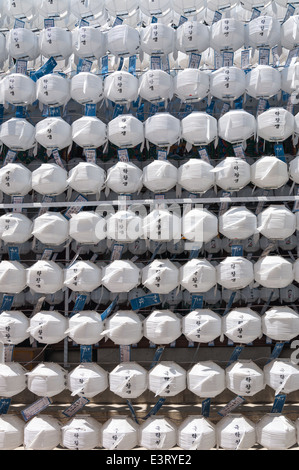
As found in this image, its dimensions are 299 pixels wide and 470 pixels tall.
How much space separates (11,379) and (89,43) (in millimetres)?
1919

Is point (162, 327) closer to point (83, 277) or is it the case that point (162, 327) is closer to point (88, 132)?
point (83, 277)

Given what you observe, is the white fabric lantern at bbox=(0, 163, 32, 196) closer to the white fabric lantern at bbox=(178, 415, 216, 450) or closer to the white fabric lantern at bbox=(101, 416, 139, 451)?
the white fabric lantern at bbox=(101, 416, 139, 451)

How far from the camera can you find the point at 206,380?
7.89 feet

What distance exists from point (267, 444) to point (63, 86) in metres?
2.22

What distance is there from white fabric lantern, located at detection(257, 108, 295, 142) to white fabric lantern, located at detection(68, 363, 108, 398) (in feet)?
5.22

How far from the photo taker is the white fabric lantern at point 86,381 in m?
2.46

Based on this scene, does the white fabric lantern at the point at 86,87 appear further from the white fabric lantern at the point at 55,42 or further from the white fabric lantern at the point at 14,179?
the white fabric lantern at the point at 14,179

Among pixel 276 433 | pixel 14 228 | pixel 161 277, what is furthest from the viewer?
pixel 14 228

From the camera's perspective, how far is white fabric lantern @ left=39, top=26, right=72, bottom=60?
2.65m

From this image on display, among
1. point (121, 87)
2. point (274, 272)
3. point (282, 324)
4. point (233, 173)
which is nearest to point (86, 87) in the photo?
point (121, 87)

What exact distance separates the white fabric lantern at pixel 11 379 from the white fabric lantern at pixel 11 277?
42cm

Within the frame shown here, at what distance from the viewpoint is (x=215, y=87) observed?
256 cm

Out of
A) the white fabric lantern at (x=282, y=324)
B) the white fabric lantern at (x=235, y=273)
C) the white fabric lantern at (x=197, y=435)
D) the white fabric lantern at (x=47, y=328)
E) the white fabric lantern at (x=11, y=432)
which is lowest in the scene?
the white fabric lantern at (x=11, y=432)

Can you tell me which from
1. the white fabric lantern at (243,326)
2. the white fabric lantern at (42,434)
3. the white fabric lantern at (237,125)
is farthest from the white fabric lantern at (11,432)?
the white fabric lantern at (237,125)
